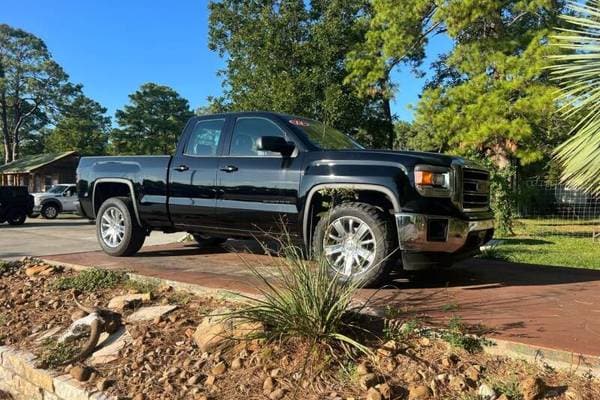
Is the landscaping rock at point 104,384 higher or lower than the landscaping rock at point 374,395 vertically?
lower

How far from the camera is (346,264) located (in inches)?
209

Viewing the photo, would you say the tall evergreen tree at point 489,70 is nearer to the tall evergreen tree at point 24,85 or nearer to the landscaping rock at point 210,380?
the landscaping rock at point 210,380

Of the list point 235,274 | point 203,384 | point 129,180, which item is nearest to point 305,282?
point 203,384

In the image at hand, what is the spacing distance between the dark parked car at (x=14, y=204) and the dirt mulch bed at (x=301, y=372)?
56.5ft

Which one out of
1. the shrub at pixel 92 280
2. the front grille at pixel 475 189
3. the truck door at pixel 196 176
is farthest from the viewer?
the truck door at pixel 196 176

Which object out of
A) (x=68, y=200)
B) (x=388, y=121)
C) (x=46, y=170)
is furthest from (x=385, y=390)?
(x=46, y=170)

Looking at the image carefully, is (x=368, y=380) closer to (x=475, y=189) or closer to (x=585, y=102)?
(x=475, y=189)

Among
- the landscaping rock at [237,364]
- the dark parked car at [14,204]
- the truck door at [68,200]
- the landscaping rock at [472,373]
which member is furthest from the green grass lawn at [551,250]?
the truck door at [68,200]

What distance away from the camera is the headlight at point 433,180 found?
201 inches

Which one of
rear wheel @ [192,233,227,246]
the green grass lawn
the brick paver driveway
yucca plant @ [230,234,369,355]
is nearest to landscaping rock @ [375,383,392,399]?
yucca plant @ [230,234,369,355]

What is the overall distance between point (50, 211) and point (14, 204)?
6636mm

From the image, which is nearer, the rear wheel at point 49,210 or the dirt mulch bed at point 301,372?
the dirt mulch bed at point 301,372

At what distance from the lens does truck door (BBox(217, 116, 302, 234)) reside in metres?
5.84

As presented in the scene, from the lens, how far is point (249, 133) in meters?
6.48
